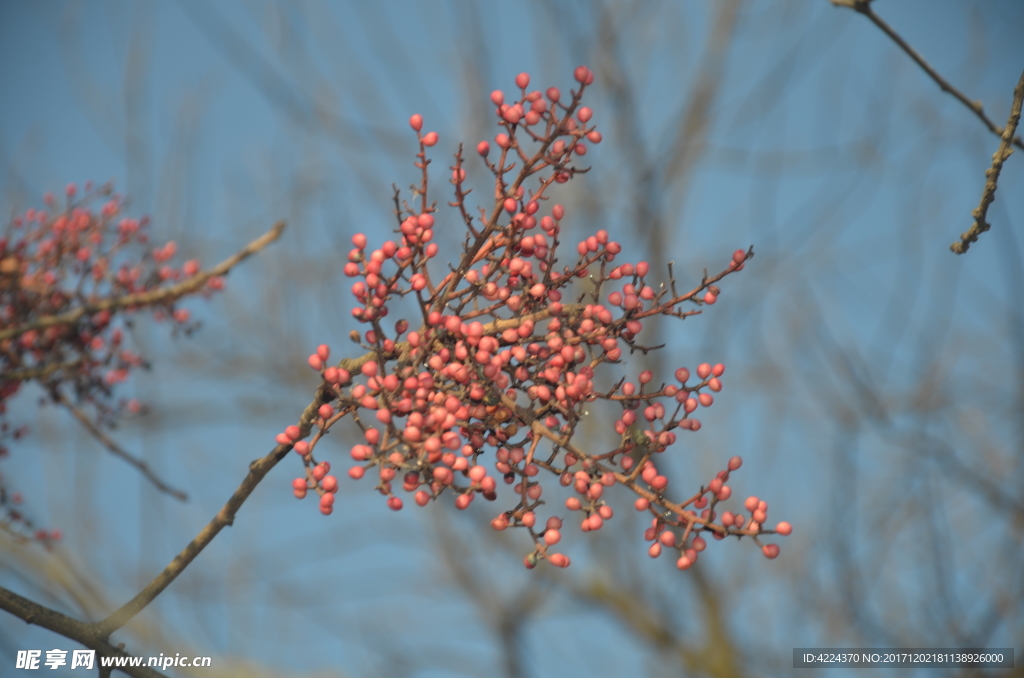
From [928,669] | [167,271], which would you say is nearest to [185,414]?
[167,271]

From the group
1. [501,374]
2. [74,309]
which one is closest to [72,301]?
[74,309]

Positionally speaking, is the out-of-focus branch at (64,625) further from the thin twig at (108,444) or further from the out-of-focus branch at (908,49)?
the out-of-focus branch at (908,49)

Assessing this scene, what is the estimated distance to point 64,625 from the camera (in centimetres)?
184

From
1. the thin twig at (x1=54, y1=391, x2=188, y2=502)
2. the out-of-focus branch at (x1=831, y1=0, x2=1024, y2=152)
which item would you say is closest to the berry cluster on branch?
the thin twig at (x1=54, y1=391, x2=188, y2=502)

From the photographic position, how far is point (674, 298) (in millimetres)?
1798

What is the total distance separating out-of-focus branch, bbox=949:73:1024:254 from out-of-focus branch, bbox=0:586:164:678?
7.38 ft

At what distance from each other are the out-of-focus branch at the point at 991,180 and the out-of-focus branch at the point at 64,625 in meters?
2.25

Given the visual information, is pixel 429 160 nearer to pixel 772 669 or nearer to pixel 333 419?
pixel 333 419

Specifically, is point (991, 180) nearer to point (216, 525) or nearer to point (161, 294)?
point (216, 525)

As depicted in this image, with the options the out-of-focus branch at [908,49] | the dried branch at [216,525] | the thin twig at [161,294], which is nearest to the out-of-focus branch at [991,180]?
the out-of-focus branch at [908,49]

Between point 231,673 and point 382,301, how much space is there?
21.4 feet

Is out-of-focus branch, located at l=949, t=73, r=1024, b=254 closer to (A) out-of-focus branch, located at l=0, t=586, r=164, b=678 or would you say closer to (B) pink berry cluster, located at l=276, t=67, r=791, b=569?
(B) pink berry cluster, located at l=276, t=67, r=791, b=569

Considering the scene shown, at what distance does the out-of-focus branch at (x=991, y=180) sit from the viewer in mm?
1881

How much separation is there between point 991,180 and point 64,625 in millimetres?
2508
